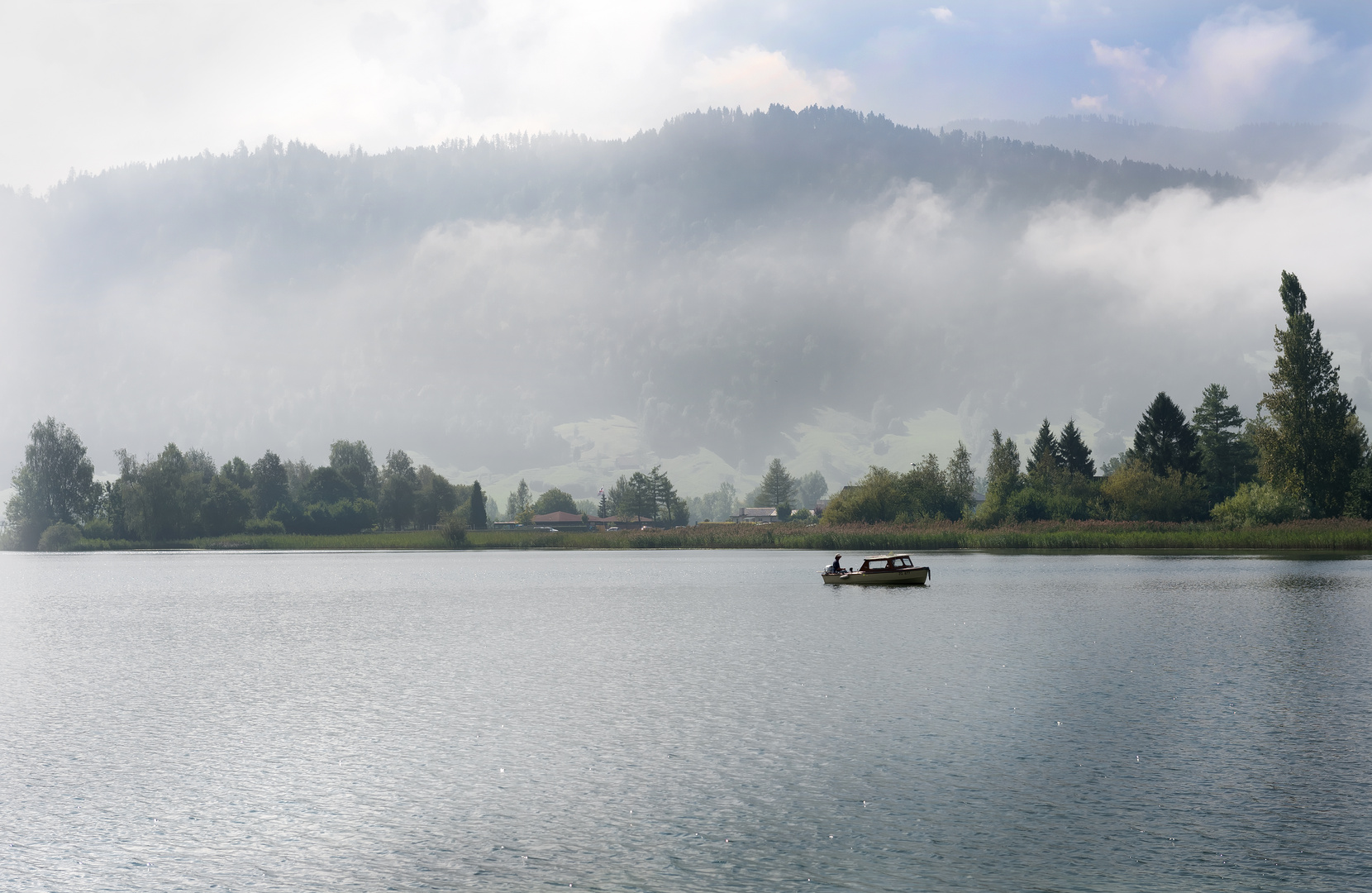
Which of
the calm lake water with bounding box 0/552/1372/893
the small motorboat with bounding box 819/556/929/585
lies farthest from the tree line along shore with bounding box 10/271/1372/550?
the calm lake water with bounding box 0/552/1372/893

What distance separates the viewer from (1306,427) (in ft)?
318

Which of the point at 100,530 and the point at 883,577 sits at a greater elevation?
the point at 100,530

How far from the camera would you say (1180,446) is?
5027 inches

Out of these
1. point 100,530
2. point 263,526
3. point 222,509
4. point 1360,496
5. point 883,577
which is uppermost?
point 222,509

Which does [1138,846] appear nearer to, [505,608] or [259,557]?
[505,608]

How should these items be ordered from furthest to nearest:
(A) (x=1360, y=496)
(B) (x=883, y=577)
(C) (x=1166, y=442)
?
(C) (x=1166, y=442) → (A) (x=1360, y=496) → (B) (x=883, y=577)

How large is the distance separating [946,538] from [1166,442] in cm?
3671

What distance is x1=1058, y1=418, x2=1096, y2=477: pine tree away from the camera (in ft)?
464

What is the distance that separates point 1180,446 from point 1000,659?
108 metres

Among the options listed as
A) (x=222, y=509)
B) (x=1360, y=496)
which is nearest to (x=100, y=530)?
(x=222, y=509)

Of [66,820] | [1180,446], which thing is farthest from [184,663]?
[1180,446]

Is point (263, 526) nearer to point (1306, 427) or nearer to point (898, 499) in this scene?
point (898, 499)

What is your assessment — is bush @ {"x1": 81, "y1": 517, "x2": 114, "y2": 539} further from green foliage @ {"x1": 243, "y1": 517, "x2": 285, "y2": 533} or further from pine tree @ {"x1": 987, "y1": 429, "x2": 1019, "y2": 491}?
pine tree @ {"x1": 987, "y1": 429, "x2": 1019, "y2": 491}

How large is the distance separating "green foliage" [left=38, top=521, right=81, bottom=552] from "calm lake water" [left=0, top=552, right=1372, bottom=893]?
14767 cm
